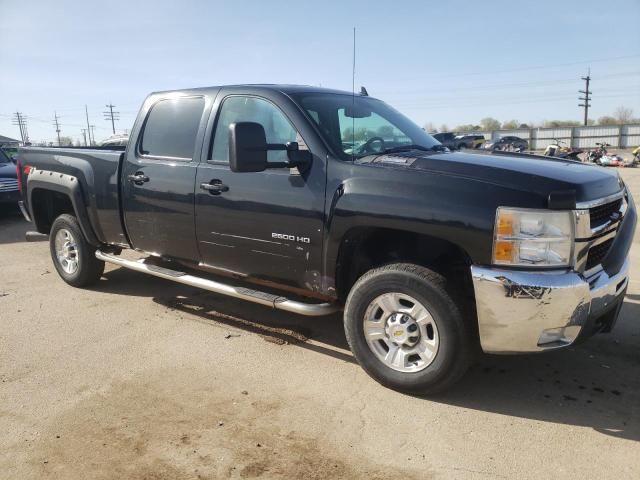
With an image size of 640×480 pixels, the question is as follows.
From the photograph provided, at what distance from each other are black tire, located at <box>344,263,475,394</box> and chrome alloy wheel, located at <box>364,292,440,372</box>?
34mm

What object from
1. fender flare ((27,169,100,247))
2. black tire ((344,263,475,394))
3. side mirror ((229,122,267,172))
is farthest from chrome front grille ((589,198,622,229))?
fender flare ((27,169,100,247))

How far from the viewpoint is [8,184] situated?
425 inches

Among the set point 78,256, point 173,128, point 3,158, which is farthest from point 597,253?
point 3,158

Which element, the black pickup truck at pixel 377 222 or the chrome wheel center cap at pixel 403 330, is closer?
the black pickup truck at pixel 377 222

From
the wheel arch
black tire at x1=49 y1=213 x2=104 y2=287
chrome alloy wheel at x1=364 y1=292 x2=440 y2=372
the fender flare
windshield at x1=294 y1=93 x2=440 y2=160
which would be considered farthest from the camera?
black tire at x1=49 y1=213 x2=104 y2=287

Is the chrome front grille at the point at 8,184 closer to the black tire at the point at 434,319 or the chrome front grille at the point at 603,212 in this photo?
the black tire at the point at 434,319

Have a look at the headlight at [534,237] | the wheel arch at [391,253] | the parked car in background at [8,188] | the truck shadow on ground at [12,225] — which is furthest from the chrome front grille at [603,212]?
the parked car in background at [8,188]

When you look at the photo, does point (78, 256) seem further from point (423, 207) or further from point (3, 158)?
point (3, 158)

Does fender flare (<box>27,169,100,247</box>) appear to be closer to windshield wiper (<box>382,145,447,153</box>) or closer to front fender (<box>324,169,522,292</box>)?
front fender (<box>324,169,522,292</box>)

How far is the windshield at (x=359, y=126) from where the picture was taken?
3738mm

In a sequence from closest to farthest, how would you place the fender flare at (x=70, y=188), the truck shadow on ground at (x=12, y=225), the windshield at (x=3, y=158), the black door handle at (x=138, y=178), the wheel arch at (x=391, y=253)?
→ the wheel arch at (x=391, y=253)
the black door handle at (x=138, y=178)
the fender flare at (x=70, y=188)
the truck shadow on ground at (x=12, y=225)
the windshield at (x=3, y=158)

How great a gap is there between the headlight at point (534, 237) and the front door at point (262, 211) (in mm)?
1198

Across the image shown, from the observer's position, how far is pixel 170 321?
4.68 metres

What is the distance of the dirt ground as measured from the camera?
2.62 meters
